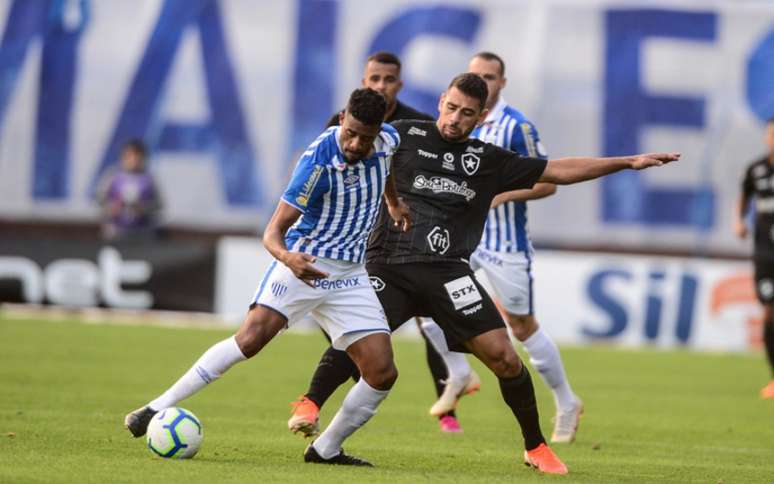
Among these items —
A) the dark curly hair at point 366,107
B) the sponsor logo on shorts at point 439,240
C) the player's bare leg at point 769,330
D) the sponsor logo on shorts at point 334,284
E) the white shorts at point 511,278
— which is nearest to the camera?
the dark curly hair at point 366,107

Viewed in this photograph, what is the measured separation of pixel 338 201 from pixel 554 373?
2937mm

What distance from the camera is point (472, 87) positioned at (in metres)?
8.15

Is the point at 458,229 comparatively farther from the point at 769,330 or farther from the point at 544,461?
the point at 769,330

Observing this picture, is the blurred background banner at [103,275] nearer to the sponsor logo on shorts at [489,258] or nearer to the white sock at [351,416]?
the sponsor logo on shorts at [489,258]

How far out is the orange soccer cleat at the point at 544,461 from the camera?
319 inches

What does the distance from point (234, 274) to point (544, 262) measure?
13.3ft

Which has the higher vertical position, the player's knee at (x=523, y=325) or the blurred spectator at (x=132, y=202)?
the player's knee at (x=523, y=325)

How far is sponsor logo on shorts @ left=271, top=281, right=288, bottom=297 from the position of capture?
25.8ft

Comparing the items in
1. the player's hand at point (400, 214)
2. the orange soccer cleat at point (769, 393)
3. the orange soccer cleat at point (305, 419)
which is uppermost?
the player's hand at point (400, 214)

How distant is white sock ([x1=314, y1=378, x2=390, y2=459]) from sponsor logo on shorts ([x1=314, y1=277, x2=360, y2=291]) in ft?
1.67

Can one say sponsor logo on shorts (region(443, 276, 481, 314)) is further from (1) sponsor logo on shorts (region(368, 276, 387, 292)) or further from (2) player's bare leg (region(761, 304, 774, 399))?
(2) player's bare leg (region(761, 304, 774, 399))

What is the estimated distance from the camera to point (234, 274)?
19.5m

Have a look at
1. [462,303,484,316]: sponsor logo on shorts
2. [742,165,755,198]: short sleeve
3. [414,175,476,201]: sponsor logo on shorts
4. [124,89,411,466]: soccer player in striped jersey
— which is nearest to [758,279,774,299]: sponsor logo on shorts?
[742,165,755,198]: short sleeve

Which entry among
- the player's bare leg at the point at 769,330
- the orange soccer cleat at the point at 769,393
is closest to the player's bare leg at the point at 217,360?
the orange soccer cleat at the point at 769,393
